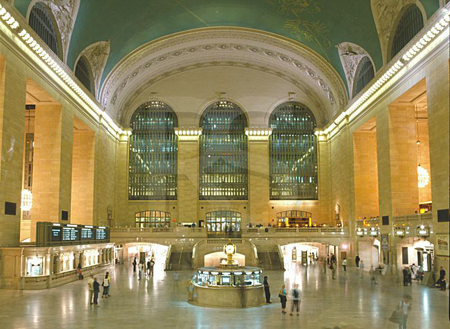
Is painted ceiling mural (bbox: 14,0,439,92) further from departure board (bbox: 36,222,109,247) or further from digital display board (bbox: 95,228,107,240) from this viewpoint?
digital display board (bbox: 95,228,107,240)

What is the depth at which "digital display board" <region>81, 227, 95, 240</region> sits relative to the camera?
87.5 ft

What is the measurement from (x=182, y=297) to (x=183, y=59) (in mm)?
26363

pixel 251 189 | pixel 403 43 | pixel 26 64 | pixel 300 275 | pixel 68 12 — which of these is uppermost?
pixel 68 12

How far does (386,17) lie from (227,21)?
11919 mm

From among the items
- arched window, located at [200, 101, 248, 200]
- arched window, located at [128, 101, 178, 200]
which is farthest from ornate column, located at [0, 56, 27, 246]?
arched window, located at [200, 101, 248, 200]

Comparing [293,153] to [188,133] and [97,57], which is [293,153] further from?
[97,57]

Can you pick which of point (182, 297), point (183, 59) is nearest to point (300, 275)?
point (182, 297)

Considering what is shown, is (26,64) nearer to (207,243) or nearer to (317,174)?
(207,243)

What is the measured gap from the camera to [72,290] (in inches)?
782

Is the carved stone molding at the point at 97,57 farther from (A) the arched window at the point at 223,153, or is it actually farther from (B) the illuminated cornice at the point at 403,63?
(B) the illuminated cornice at the point at 403,63

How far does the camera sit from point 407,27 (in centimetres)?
2470

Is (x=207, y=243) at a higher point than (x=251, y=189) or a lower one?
lower

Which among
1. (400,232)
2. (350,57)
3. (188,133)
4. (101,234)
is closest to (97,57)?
(101,234)

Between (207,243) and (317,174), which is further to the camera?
(317,174)
